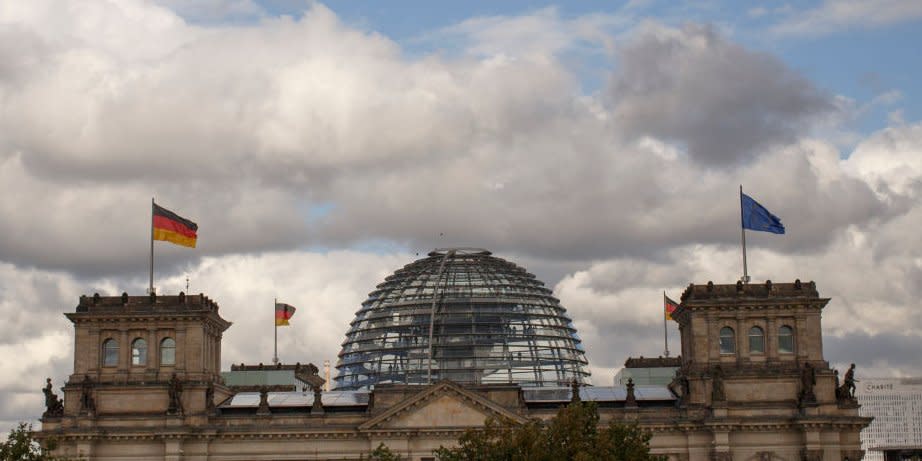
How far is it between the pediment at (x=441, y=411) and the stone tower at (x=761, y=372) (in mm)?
12910

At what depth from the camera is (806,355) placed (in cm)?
10950

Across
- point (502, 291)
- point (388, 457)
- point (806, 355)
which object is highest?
point (502, 291)

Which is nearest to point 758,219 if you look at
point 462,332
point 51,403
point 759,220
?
point 759,220

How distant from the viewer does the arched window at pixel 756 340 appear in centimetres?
11012

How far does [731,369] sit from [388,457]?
3062 centimetres

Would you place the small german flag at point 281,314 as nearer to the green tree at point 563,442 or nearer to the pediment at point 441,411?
the pediment at point 441,411

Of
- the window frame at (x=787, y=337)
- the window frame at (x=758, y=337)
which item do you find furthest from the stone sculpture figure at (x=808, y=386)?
the window frame at (x=758, y=337)

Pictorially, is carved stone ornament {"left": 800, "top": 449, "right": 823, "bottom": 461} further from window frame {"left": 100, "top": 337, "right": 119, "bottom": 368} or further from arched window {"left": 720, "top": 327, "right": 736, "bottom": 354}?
window frame {"left": 100, "top": 337, "right": 119, "bottom": 368}

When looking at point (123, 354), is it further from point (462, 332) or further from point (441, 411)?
point (462, 332)

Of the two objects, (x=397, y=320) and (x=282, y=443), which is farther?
(x=397, y=320)

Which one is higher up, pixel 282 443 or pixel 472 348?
pixel 472 348

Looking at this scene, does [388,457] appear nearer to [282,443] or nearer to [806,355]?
[282,443]

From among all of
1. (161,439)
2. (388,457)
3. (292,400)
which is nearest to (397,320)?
(292,400)

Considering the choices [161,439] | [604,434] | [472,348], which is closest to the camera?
[604,434]
